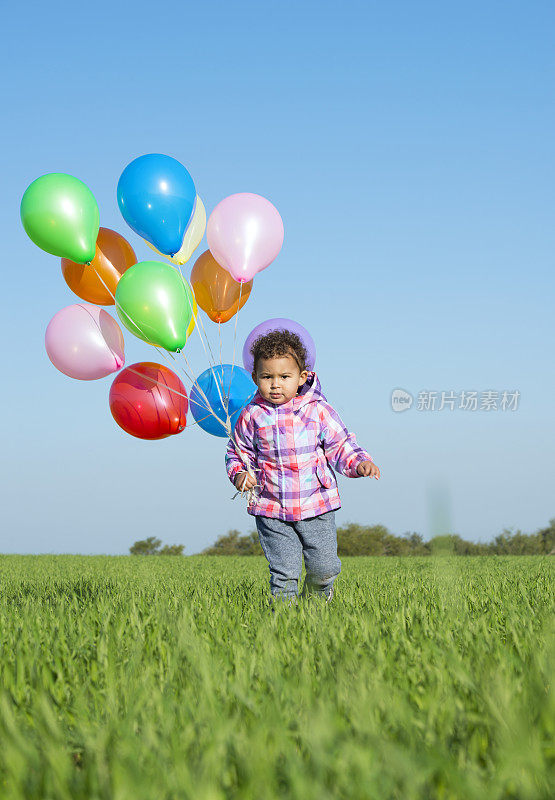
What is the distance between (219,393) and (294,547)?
1.77 meters

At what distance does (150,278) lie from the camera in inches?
195

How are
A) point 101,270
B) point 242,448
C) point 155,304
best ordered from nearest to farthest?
point 242,448 → point 155,304 → point 101,270

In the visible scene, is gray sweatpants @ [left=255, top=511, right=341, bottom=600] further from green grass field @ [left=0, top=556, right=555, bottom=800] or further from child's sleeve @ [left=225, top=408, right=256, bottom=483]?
green grass field @ [left=0, top=556, right=555, bottom=800]

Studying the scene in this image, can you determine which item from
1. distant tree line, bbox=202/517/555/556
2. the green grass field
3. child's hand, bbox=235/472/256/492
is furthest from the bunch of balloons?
distant tree line, bbox=202/517/555/556

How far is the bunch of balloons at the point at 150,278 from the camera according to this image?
508 centimetres

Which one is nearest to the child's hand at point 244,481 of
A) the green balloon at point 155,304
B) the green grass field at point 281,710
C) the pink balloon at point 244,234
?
the green grass field at point 281,710

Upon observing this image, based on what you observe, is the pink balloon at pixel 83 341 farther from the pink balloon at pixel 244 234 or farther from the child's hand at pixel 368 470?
the child's hand at pixel 368 470

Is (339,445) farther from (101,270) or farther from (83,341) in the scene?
(101,270)

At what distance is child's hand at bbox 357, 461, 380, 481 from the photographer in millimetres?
3723

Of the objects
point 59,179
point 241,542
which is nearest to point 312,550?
point 59,179

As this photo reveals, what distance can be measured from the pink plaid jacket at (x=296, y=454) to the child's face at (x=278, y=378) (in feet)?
0.33

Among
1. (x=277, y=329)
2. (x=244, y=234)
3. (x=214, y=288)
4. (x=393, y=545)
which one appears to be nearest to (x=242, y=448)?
(x=277, y=329)

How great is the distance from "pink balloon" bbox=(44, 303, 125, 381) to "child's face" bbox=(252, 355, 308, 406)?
1.95m

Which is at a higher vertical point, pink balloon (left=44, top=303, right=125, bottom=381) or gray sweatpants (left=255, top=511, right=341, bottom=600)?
pink balloon (left=44, top=303, right=125, bottom=381)
